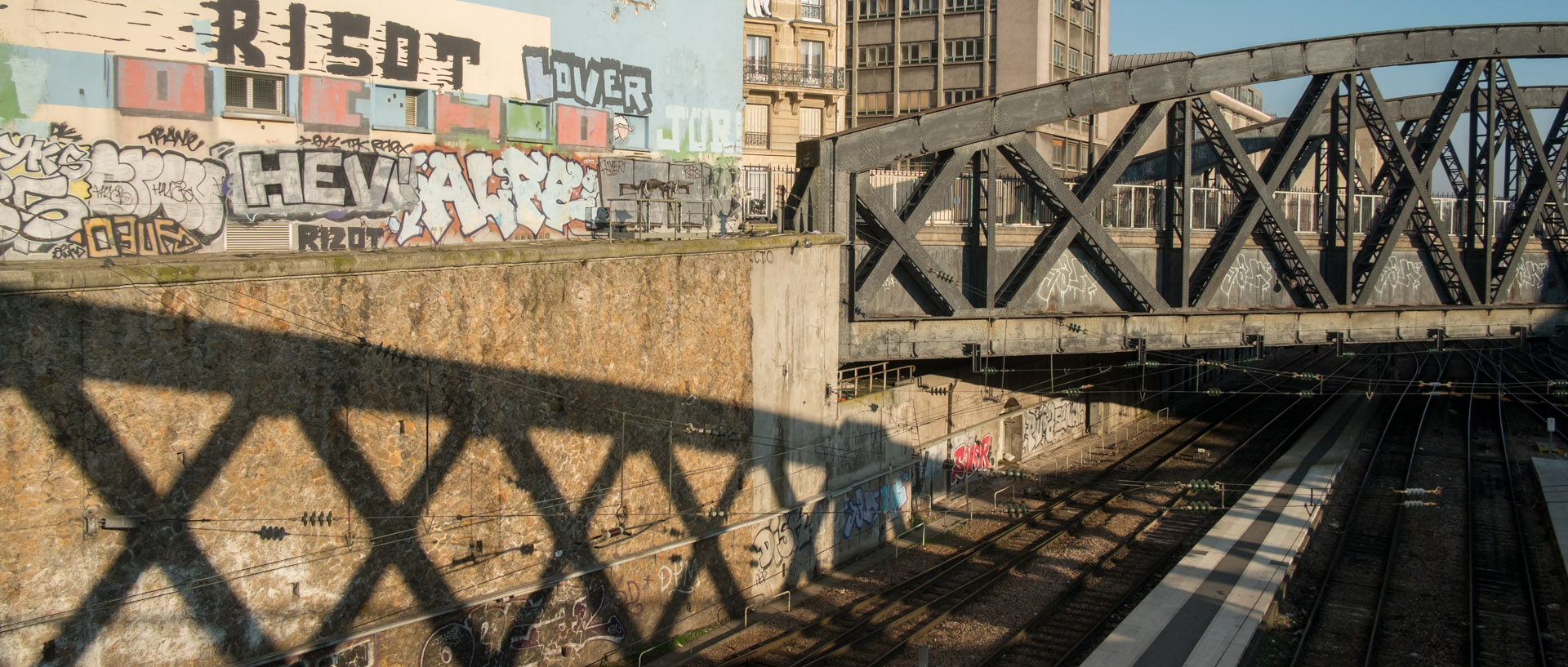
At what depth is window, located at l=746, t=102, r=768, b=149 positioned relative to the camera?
47.4 meters

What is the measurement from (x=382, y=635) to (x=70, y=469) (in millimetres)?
4513

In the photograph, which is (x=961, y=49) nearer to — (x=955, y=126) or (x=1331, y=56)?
(x=1331, y=56)

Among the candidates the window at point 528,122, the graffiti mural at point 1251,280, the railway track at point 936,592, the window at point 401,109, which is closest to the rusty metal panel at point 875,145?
the window at point 528,122

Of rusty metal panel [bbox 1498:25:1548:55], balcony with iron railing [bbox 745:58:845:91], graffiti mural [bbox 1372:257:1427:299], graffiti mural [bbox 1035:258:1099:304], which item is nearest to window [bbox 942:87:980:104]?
balcony with iron railing [bbox 745:58:845:91]

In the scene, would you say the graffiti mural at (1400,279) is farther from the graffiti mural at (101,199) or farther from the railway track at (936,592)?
the graffiti mural at (101,199)

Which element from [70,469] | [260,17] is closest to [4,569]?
[70,469]

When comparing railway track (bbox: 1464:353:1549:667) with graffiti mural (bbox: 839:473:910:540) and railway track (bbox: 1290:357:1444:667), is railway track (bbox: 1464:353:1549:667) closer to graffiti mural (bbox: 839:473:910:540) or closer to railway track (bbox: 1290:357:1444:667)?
railway track (bbox: 1290:357:1444:667)

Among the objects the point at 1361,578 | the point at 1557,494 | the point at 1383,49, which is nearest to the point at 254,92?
the point at 1361,578

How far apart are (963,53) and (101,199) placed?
193 feet

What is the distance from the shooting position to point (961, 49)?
67875mm

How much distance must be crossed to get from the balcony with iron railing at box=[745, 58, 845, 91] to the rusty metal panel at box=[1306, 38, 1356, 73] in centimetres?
2444

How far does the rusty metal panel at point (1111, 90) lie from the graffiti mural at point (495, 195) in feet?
38.5

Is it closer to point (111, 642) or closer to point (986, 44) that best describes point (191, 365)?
point (111, 642)

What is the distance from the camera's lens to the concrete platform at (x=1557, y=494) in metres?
23.8
